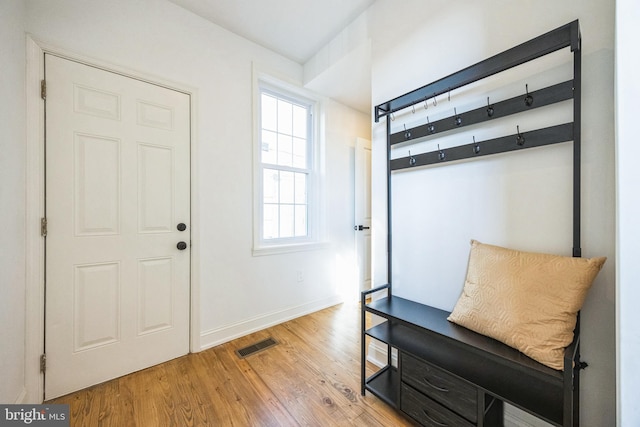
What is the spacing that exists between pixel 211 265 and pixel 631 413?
2.33 m

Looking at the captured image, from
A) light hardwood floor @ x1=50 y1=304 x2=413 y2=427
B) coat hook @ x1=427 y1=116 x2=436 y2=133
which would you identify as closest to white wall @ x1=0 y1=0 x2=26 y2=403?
light hardwood floor @ x1=50 y1=304 x2=413 y2=427

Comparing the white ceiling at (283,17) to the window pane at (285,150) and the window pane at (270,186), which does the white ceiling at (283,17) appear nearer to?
the window pane at (285,150)

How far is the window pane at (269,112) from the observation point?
261 centimetres

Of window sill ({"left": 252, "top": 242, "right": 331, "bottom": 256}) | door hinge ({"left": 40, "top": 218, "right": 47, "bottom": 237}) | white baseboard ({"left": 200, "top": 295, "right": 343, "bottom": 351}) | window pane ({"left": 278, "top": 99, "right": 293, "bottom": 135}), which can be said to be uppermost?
window pane ({"left": 278, "top": 99, "right": 293, "bottom": 135})

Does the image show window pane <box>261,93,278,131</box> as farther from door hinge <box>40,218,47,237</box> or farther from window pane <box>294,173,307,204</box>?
door hinge <box>40,218,47,237</box>

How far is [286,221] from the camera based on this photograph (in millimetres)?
2777

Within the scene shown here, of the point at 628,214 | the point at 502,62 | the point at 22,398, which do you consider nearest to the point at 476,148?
the point at 502,62

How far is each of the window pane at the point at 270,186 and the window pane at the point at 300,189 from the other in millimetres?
269

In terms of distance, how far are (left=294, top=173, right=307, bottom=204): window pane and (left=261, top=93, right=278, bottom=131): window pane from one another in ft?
1.96

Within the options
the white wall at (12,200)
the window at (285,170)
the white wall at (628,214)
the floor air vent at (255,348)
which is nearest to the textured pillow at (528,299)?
the white wall at (628,214)

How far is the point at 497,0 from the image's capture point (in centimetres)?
132

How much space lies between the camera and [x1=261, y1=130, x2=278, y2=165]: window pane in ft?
8.53

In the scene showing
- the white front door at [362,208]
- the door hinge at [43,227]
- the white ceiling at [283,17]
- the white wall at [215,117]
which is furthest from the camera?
the white front door at [362,208]

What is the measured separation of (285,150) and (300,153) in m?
0.21
